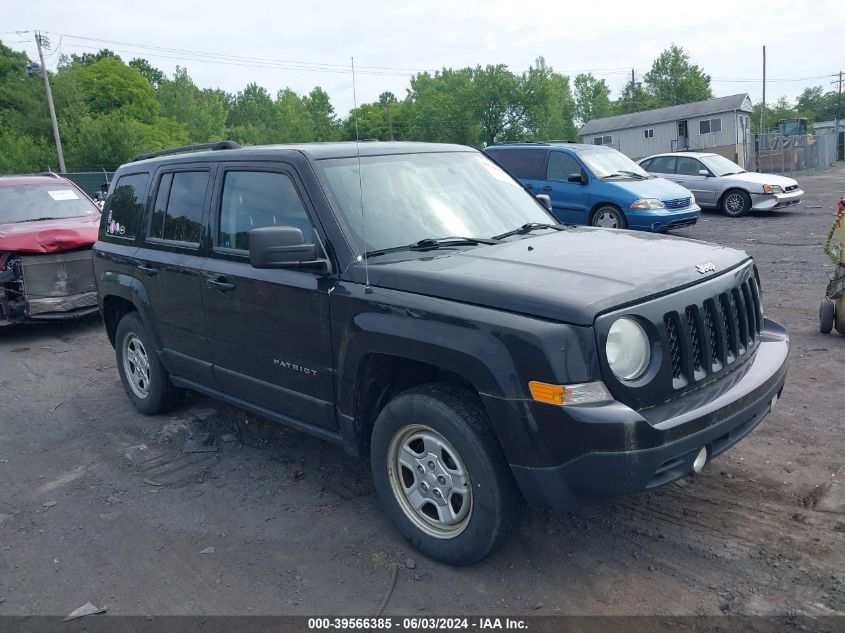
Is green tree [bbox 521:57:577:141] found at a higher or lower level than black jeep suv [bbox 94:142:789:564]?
higher

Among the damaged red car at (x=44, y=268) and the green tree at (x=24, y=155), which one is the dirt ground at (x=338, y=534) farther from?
the green tree at (x=24, y=155)

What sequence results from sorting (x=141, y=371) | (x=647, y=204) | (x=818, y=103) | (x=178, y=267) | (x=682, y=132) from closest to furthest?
(x=178, y=267)
(x=141, y=371)
(x=647, y=204)
(x=682, y=132)
(x=818, y=103)

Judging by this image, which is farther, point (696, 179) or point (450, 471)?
point (696, 179)

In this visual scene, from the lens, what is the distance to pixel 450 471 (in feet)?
11.2

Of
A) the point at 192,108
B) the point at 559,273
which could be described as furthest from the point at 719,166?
the point at 192,108

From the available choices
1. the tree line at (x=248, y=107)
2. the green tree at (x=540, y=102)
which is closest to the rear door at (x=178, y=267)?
the tree line at (x=248, y=107)

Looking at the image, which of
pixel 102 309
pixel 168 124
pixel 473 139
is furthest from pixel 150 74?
pixel 102 309

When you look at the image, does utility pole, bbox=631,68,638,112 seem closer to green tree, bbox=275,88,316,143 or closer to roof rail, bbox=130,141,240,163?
green tree, bbox=275,88,316,143

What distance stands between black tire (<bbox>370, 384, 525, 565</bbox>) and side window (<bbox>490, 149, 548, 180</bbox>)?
1108 centimetres

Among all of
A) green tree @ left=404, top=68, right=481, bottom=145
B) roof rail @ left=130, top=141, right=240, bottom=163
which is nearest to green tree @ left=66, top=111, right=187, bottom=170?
green tree @ left=404, top=68, right=481, bottom=145

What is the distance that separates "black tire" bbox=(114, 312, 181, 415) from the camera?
563cm

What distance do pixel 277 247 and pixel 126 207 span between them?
9.10ft

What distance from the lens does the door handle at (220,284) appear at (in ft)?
14.6

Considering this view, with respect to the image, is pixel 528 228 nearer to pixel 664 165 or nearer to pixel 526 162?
pixel 526 162
